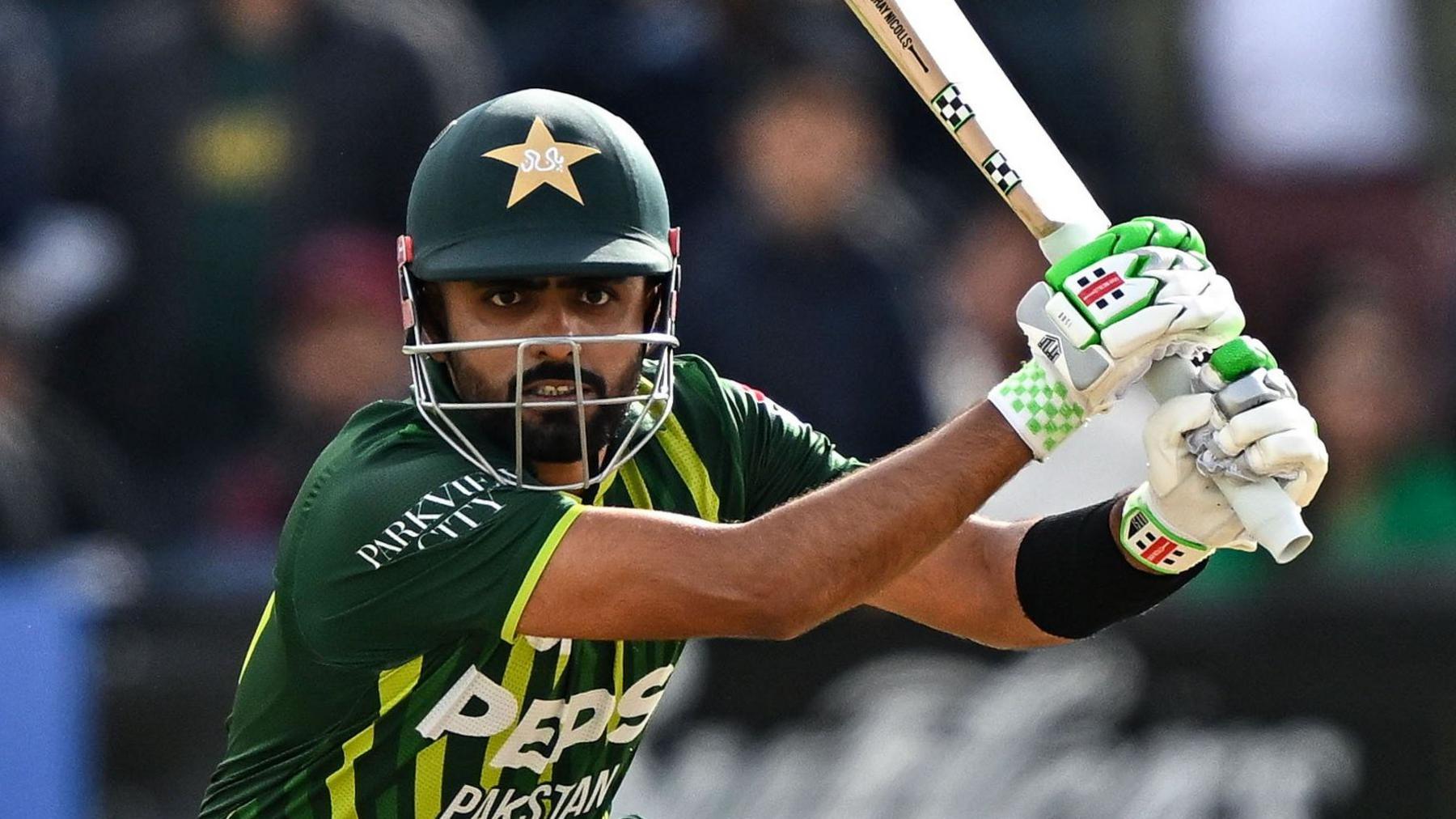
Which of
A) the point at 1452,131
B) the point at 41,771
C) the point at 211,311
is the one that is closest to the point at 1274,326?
→ the point at 1452,131

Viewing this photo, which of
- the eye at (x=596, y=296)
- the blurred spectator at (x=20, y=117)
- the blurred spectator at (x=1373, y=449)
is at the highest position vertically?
the blurred spectator at (x=20, y=117)

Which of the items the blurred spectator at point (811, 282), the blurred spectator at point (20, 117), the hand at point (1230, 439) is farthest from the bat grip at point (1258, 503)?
the blurred spectator at point (20, 117)

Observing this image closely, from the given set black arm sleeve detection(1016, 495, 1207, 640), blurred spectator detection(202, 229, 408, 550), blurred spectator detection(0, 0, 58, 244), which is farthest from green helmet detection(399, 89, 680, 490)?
blurred spectator detection(0, 0, 58, 244)

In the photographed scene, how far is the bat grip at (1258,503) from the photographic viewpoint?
3.79 m

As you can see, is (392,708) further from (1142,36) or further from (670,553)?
(1142,36)

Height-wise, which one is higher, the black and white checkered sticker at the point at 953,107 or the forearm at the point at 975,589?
the black and white checkered sticker at the point at 953,107

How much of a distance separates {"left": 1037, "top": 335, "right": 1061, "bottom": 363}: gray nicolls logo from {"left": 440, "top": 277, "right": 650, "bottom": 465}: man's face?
0.76 metres

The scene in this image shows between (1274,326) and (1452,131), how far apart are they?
1.50 m

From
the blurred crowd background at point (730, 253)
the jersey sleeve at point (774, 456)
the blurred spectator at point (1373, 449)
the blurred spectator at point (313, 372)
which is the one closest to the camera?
the jersey sleeve at point (774, 456)

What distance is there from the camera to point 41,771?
21.9ft

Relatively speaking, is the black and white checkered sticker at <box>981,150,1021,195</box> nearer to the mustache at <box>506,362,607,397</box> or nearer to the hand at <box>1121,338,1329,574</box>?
the hand at <box>1121,338,1329,574</box>

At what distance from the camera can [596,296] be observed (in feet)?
13.6

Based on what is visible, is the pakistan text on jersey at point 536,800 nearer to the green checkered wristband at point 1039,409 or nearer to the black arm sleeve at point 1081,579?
the black arm sleeve at point 1081,579

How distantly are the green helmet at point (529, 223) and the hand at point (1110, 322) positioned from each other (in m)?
0.70
